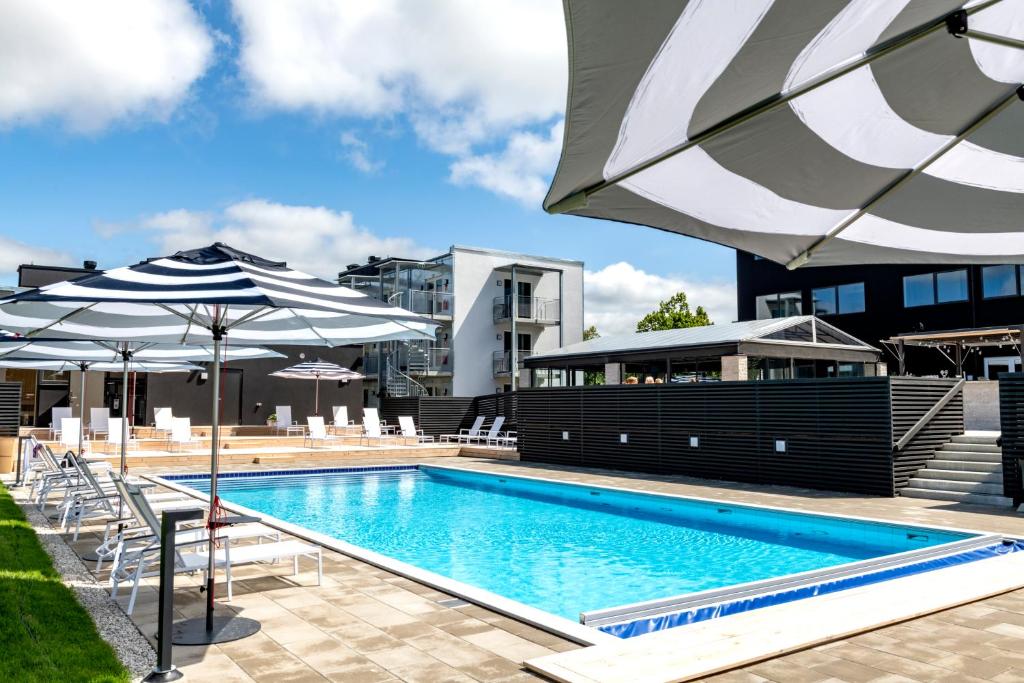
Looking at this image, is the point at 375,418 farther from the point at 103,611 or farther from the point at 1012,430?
the point at 103,611

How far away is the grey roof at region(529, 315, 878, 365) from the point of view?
17859 mm

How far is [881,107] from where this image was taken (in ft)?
7.49

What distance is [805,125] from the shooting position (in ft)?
7.57

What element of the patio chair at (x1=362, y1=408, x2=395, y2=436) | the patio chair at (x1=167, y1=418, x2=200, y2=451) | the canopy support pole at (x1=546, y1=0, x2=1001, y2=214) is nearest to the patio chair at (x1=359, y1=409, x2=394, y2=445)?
the patio chair at (x1=362, y1=408, x2=395, y2=436)

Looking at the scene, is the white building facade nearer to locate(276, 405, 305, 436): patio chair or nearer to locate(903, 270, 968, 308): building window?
locate(276, 405, 305, 436): patio chair

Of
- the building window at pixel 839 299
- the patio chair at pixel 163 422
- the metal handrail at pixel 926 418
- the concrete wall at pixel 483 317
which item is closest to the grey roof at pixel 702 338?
the metal handrail at pixel 926 418

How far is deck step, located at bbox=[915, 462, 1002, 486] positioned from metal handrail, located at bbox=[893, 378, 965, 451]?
611 millimetres

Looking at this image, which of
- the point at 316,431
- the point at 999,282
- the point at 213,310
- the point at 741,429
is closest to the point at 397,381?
the point at 316,431

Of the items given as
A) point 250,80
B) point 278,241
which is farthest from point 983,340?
point 278,241

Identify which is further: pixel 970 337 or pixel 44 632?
pixel 970 337

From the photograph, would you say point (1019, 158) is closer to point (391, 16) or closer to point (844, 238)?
point (844, 238)

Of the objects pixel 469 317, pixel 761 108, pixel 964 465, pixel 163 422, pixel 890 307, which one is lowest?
pixel 964 465

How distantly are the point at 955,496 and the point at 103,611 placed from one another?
11.0 m

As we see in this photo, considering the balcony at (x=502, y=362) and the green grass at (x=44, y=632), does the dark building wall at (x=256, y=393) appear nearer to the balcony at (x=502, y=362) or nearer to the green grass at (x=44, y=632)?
the balcony at (x=502, y=362)
